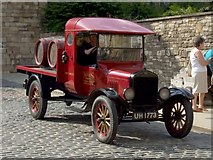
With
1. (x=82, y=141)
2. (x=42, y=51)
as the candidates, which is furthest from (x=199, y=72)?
(x=82, y=141)

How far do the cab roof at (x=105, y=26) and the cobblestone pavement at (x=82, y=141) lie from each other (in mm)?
1748

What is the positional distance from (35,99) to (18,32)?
16387 mm

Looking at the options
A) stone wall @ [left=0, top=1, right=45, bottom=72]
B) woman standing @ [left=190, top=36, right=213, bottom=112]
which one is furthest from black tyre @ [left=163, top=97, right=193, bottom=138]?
stone wall @ [left=0, top=1, right=45, bottom=72]

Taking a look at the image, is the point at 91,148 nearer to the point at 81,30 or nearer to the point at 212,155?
the point at 212,155

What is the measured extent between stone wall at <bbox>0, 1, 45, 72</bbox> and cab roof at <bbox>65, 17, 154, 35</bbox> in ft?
55.3

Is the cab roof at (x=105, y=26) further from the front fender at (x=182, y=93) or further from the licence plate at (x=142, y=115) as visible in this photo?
the licence plate at (x=142, y=115)

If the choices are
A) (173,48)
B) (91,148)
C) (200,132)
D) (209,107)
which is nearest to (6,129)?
(91,148)

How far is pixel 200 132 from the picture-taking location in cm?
919

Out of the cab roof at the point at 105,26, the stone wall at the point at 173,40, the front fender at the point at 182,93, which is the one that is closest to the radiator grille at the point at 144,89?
the front fender at the point at 182,93

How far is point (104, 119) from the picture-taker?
7.95m

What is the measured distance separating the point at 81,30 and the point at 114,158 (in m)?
3.06

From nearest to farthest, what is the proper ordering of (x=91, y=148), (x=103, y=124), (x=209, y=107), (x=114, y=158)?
(x=114, y=158) < (x=91, y=148) < (x=103, y=124) < (x=209, y=107)

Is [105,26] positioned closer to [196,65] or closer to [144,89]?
[144,89]

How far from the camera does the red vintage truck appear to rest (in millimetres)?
8039
